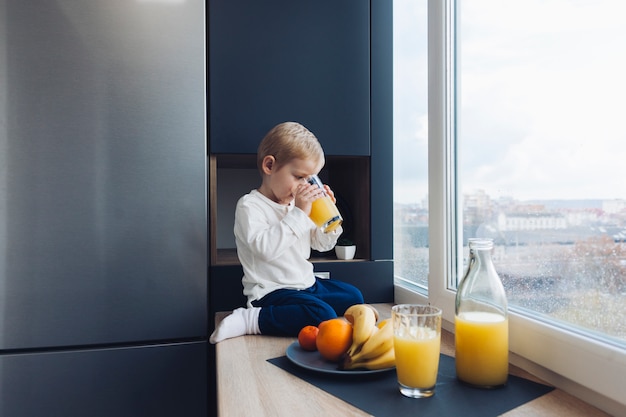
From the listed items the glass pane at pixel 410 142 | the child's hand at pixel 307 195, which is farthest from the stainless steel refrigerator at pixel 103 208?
the glass pane at pixel 410 142

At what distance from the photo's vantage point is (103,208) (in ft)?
4.36

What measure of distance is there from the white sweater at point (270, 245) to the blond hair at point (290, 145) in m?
0.14

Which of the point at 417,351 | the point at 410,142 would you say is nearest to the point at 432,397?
the point at 417,351

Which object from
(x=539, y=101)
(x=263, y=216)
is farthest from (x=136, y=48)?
(x=539, y=101)

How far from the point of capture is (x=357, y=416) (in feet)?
2.37

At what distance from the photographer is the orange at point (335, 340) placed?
94 centimetres

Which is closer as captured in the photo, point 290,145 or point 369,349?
point 369,349

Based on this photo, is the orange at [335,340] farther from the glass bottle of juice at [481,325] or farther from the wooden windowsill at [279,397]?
the glass bottle of juice at [481,325]

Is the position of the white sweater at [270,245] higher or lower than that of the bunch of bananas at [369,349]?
higher

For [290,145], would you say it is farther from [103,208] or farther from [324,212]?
[103,208]

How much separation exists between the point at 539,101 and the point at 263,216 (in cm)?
76

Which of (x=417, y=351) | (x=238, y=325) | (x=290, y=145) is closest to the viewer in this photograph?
(x=417, y=351)

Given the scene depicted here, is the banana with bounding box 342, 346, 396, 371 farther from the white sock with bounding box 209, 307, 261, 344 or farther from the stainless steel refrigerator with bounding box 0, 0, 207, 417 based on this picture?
the stainless steel refrigerator with bounding box 0, 0, 207, 417

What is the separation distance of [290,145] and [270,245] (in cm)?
29
